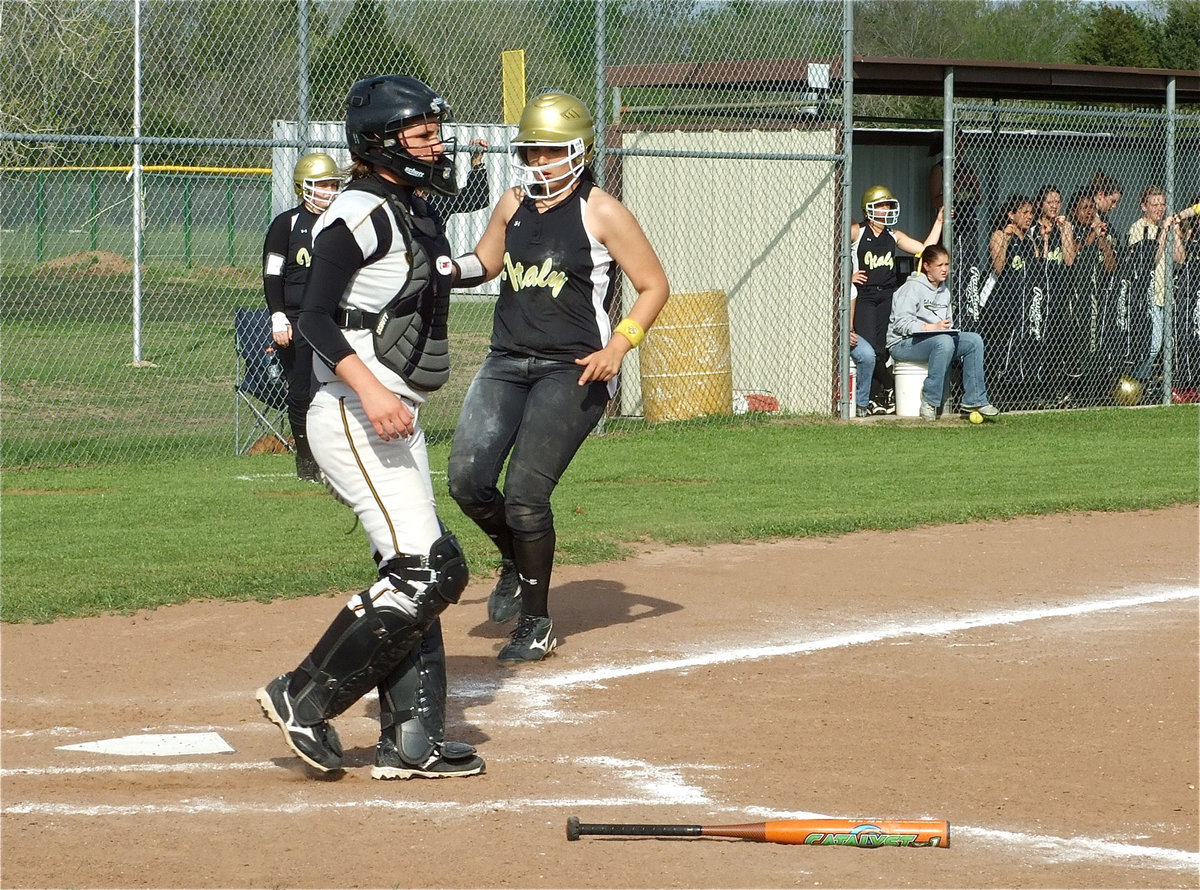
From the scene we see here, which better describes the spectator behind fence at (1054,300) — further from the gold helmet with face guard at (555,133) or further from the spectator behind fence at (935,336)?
the gold helmet with face guard at (555,133)

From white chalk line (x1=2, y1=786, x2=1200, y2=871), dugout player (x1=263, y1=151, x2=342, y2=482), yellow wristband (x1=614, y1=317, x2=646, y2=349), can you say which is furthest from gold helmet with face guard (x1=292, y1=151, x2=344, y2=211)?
white chalk line (x1=2, y1=786, x2=1200, y2=871)

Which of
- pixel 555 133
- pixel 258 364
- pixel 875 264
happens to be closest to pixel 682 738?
pixel 555 133

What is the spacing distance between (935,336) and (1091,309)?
245 cm

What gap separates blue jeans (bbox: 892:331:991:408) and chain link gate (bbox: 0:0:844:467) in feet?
2.96

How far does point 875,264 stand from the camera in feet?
49.8

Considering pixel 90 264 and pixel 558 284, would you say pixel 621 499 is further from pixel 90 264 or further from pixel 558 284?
pixel 90 264

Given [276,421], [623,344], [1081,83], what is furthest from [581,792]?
[1081,83]

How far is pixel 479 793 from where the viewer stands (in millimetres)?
4531

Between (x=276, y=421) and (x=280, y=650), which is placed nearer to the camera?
(x=280, y=650)

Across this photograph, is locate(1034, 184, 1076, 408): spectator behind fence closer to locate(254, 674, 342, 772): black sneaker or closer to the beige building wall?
the beige building wall

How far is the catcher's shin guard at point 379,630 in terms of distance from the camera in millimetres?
4652

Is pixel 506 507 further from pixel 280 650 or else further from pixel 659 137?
pixel 659 137

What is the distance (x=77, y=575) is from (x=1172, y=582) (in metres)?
5.49

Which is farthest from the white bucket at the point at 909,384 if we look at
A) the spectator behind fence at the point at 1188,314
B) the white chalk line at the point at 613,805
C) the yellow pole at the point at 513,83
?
the white chalk line at the point at 613,805
